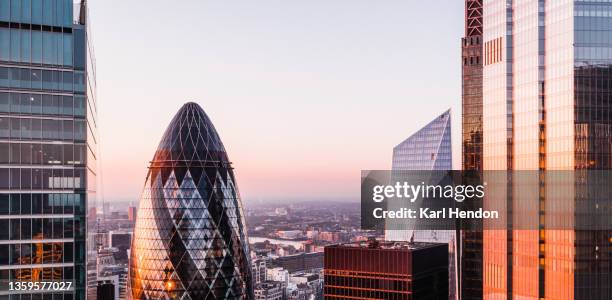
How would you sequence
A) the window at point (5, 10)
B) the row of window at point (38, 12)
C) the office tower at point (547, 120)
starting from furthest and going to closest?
the office tower at point (547, 120)
the row of window at point (38, 12)
the window at point (5, 10)

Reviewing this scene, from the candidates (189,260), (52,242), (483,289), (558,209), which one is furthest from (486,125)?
(52,242)

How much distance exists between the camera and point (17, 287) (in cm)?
6138

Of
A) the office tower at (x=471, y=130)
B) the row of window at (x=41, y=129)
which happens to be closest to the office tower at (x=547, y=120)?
the office tower at (x=471, y=130)

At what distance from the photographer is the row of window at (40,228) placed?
202ft

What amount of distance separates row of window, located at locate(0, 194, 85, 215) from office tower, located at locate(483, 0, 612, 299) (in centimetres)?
4491

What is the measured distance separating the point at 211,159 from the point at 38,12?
4088 centimetres

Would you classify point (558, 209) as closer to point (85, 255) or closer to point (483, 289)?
point (483, 289)

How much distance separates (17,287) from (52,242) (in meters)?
4.39

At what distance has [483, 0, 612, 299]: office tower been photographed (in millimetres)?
75625

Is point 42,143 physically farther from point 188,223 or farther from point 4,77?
point 188,223

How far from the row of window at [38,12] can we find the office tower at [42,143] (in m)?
0.08

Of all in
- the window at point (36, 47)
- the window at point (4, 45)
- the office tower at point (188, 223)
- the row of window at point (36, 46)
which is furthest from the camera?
the office tower at point (188, 223)

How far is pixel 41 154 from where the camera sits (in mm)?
63062

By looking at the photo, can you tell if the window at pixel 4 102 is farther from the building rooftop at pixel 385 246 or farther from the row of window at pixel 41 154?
the building rooftop at pixel 385 246
